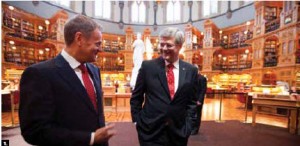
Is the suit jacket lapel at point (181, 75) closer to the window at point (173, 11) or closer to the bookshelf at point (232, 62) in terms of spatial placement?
the bookshelf at point (232, 62)

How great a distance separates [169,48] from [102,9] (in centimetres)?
2328

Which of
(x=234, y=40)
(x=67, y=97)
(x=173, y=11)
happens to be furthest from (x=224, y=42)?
(x=67, y=97)

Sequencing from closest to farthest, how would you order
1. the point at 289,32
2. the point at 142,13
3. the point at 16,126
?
the point at 16,126 < the point at 289,32 < the point at 142,13

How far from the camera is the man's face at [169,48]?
5.34ft

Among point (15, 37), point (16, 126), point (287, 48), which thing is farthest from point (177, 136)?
point (15, 37)

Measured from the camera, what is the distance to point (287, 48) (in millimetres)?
10023

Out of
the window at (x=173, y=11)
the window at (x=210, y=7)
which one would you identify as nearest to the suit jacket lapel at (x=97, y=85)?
the window at (x=210, y=7)

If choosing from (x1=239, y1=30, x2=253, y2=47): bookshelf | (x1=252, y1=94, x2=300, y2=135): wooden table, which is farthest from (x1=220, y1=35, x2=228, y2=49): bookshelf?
(x1=252, y1=94, x2=300, y2=135): wooden table

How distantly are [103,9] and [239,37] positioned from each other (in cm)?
1548

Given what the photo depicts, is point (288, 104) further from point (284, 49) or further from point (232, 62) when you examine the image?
point (232, 62)

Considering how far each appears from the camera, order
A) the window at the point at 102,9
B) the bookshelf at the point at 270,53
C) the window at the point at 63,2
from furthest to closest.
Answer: the window at the point at 102,9
the window at the point at 63,2
the bookshelf at the point at 270,53

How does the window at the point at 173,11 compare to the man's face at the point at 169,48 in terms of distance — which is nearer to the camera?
the man's face at the point at 169,48

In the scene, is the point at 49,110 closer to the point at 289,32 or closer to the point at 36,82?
the point at 36,82

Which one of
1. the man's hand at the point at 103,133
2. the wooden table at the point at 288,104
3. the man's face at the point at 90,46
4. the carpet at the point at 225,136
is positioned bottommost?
the carpet at the point at 225,136
